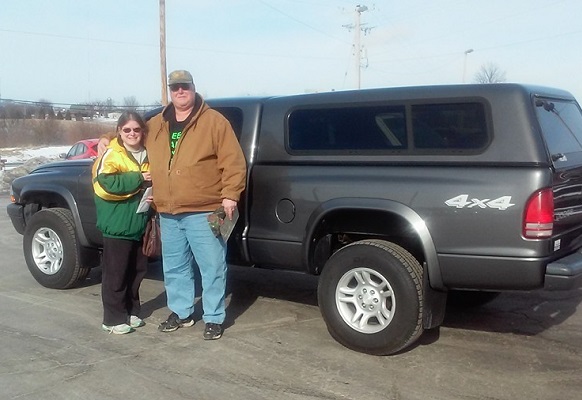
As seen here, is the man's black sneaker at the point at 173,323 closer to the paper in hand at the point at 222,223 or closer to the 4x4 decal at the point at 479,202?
the paper in hand at the point at 222,223

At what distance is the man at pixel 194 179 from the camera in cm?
449

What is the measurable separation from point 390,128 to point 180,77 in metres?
1.47

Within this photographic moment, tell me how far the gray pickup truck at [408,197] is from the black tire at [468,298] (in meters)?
1.17


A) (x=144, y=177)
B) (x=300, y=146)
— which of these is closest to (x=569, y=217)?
(x=300, y=146)

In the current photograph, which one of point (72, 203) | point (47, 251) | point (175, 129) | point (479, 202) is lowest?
point (47, 251)

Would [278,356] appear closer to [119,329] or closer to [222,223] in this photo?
[222,223]

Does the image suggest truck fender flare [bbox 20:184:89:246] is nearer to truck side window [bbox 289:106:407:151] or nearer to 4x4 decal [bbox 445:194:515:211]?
truck side window [bbox 289:106:407:151]

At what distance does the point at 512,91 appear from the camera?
4.00 m

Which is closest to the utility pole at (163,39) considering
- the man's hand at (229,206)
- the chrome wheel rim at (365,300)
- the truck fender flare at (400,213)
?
the man's hand at (229,206)

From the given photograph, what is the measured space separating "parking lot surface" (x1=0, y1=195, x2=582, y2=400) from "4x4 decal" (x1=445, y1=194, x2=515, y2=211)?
105 centimetres

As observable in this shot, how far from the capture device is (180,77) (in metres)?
4.50

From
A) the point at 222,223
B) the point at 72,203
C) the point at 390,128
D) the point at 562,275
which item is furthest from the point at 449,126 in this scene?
the point at 72,203

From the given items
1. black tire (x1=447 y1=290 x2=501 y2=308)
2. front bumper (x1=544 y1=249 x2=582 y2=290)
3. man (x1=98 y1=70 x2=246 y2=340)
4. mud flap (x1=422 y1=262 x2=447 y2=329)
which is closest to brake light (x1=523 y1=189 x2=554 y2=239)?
front bumper (x1=544 y1=249 x2=582 y2=290)

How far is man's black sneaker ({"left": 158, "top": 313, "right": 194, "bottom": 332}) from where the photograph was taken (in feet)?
16.2
